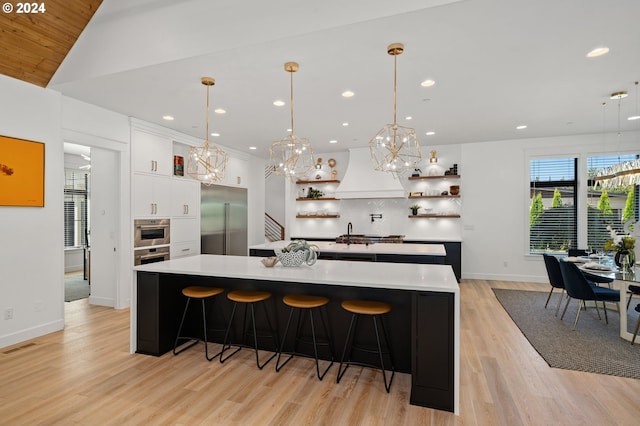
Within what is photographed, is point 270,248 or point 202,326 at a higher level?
point 270,248

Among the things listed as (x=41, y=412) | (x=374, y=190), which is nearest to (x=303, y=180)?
(x=374, y=190)

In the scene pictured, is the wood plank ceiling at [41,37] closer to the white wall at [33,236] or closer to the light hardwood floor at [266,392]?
the white wall at [33,236]

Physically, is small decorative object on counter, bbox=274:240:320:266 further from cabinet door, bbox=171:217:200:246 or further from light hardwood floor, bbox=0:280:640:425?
cabinet door, bbox=171:217:200:246

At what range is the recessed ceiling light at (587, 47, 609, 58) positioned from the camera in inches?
116

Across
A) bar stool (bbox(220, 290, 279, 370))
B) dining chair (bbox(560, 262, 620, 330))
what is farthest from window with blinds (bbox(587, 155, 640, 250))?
bar stool (bbox(220, 290, 279, 370))

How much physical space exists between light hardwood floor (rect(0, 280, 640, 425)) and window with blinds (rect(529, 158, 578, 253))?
13.3 feet

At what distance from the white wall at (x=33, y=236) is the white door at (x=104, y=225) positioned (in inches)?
33.9

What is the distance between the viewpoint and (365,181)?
701cm

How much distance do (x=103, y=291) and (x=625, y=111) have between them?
819cm

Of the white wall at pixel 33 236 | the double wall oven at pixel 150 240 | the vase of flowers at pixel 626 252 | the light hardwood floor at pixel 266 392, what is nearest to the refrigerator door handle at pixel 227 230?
the double wall oven at pixel 150 240

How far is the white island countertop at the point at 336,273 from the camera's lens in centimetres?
246

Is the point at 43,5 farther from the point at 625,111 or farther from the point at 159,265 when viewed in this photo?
the point at 625,111

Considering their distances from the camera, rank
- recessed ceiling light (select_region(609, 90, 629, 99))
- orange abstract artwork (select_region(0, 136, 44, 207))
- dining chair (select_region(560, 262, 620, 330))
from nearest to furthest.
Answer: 1. orange abstract artwork (select_region(0, 136, 44, 207))
2. dining chair (select_region(560, 262, 620, 330))
3. recessed ceiling light (select_region(609, 90, 629, 99))

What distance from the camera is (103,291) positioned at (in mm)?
5062
